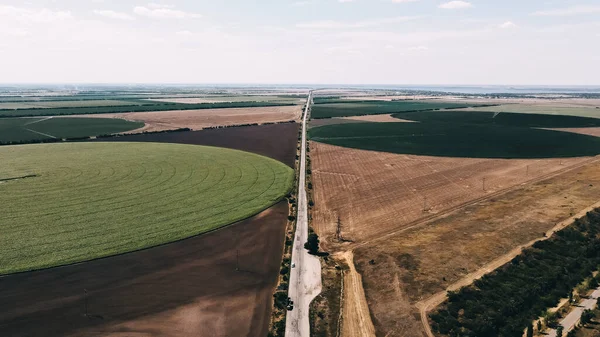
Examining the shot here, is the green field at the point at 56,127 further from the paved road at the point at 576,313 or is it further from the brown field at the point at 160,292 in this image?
the paved road at the point at 576,313

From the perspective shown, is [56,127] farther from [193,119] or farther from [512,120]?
[512,120]

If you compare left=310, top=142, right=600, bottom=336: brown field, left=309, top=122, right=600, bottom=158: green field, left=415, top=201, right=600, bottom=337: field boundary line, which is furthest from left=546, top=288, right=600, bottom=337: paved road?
left=309, top=122, right=600, bottom=158: green field

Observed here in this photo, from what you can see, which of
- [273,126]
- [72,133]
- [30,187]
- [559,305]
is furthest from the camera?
[273,126]

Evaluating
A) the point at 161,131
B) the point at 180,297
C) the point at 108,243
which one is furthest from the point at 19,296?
the point at 161,131

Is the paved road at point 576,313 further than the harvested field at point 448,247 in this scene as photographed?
No

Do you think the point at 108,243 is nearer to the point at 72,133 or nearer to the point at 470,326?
the point at 470,326

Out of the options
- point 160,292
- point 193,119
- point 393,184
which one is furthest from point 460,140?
point 193,119

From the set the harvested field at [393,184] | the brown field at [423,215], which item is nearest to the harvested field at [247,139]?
the harvested field at [393,184]
